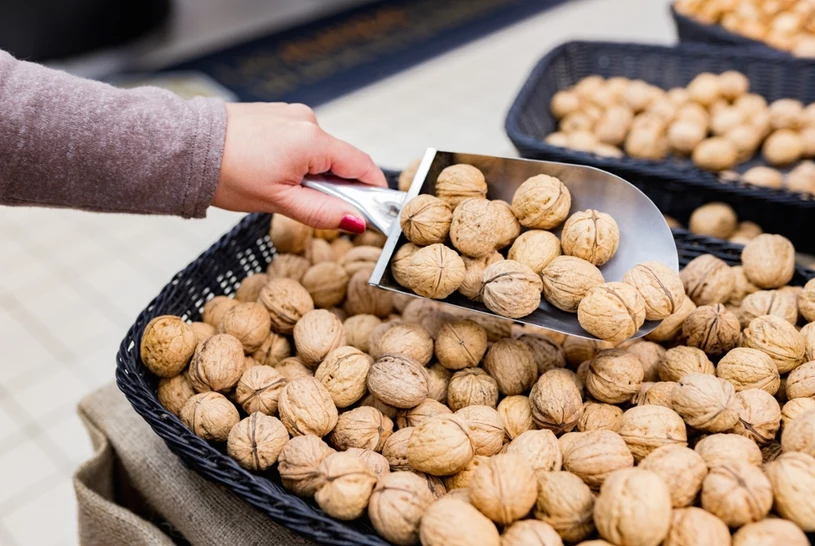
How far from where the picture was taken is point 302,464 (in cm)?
103

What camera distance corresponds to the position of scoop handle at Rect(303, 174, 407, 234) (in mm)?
1357

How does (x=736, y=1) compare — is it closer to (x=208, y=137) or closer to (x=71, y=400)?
(x=208, y=137)

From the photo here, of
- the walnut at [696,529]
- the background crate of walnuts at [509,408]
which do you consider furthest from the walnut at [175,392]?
the walnut at [696,529]

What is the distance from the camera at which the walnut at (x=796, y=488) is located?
0.89m

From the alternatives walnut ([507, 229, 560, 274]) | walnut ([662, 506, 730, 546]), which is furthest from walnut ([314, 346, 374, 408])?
walnut ([662, 506, 730, 546])

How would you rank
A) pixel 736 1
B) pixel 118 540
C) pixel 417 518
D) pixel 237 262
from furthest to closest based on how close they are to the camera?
pixel 736 1 → pixel 237 262 → pixel 118 540 → pixel 417 518

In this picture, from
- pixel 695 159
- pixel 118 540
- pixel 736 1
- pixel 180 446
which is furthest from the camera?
pixel 736 1

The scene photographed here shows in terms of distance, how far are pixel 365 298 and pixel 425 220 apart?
0.88 feet

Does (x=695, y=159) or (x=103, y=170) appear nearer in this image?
→ (x=103, y=170)

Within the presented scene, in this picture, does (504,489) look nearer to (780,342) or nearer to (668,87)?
(780,342)

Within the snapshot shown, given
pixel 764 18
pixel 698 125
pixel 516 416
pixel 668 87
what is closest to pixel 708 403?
pixel 516 416

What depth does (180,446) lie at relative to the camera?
1.05 m

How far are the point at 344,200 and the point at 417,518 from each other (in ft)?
2.16

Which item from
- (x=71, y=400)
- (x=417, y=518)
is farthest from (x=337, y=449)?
(x=71, y=400)
